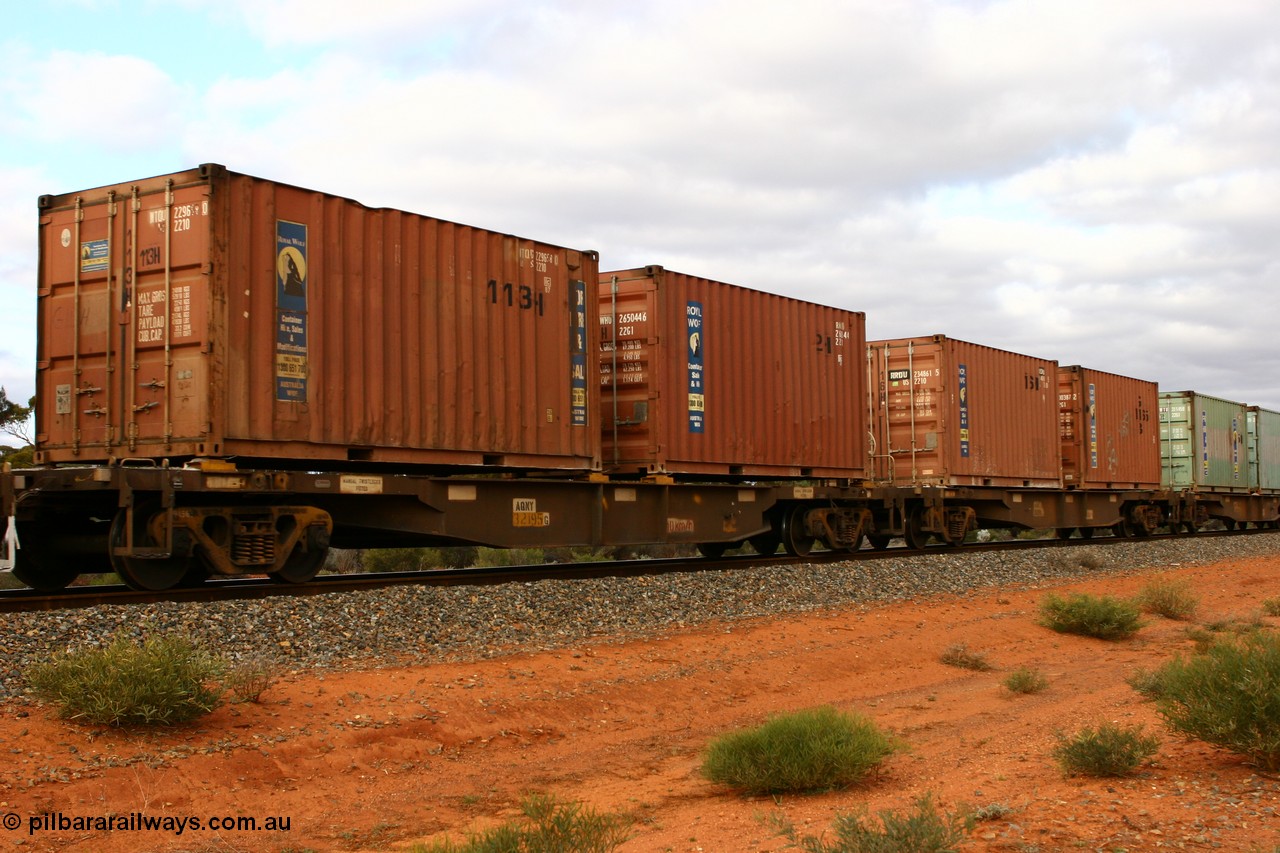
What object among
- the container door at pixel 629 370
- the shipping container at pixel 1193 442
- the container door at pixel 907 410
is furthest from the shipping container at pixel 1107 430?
the container door at pixel 629 370

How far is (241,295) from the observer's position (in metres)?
9.54

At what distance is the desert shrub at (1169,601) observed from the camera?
12.9m

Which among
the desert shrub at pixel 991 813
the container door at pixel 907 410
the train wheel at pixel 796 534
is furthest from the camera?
the container door at pixel 907 410

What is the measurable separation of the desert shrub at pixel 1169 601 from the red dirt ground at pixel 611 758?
337cm

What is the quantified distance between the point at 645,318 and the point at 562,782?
8375 millimetres

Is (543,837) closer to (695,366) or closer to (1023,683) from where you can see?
(1023,683)

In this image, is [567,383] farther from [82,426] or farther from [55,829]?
[55,829]

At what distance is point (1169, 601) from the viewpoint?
1292cm

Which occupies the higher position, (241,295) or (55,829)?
(241,295)

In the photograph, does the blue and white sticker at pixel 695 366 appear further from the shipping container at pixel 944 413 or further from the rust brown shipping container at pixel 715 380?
the shipping container at pixel 944 413

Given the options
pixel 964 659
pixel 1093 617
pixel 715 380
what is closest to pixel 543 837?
pixel 964 659

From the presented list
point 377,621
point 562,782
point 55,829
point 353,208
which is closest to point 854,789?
point 562,782

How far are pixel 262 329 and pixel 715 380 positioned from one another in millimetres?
6498

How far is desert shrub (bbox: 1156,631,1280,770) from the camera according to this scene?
16.8 feet
